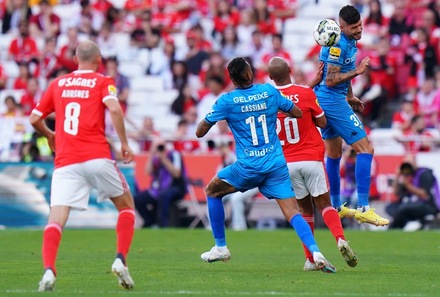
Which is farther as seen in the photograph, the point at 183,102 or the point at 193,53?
the point at 193,53

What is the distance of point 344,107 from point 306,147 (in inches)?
45.4

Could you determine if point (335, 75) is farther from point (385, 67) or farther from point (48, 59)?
point (48, 59)

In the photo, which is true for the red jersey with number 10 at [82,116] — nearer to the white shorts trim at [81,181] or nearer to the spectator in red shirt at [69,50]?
the white shorts trim at [81,181]

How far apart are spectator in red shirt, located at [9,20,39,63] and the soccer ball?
17109 mm

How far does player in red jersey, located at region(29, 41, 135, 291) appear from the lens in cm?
995

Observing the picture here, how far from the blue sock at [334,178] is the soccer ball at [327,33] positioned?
164cm

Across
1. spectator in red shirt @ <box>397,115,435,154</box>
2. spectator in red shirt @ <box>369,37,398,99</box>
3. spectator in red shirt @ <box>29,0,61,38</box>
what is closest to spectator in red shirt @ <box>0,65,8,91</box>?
spectator in red shirt @ <box>29,0,61,38</box>

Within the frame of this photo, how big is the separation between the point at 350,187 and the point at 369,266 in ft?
28.0

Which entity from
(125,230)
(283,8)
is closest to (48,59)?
(283,8)

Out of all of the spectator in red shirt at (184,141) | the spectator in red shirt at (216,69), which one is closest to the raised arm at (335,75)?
the spectator in red shirt at (184,141)

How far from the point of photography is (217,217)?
12.4 metres

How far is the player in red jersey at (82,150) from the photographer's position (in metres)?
9.95

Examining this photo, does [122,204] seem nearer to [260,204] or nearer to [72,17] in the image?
[260,204]

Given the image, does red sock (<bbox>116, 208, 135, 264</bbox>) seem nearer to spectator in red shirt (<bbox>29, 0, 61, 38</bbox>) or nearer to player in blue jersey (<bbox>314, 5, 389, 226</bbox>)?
player in blue jersey (<bbox>314, 5, 389, 226</bbox>)
